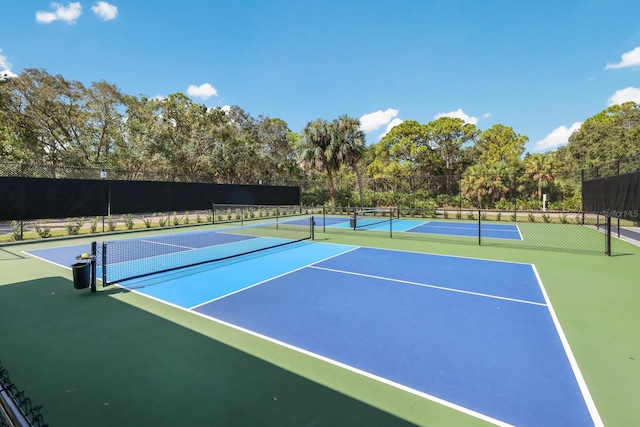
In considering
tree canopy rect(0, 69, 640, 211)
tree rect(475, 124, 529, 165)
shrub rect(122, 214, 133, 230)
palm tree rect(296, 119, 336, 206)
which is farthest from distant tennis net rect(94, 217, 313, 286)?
tree rect(475, 124, 529, 165)

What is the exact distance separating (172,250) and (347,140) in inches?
725

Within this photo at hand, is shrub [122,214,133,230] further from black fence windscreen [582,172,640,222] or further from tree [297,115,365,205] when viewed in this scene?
black fence windscreen [582,172,640,222]

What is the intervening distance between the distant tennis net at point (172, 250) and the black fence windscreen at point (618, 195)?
35.1ft

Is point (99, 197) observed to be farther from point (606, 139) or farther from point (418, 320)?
point (606, 139)

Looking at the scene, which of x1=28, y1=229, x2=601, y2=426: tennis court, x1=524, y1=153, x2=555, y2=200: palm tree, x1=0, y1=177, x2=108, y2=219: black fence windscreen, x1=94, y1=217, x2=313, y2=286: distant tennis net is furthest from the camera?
x1=524, y1=153, x2=555, y2=200: palm tree

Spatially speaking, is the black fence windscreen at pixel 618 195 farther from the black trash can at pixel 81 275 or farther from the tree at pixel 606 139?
the tree at pixel 606 139

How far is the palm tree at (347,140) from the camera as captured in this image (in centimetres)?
2588

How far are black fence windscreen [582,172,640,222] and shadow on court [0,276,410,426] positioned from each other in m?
10.2

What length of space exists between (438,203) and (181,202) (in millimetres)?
17898

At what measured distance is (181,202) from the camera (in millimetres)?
19641

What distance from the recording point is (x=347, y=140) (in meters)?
26.0

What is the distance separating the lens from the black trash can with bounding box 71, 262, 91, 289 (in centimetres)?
611

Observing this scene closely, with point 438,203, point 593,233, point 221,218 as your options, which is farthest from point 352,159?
point 593,233

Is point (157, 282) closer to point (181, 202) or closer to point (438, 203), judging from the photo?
point (181, 202)
